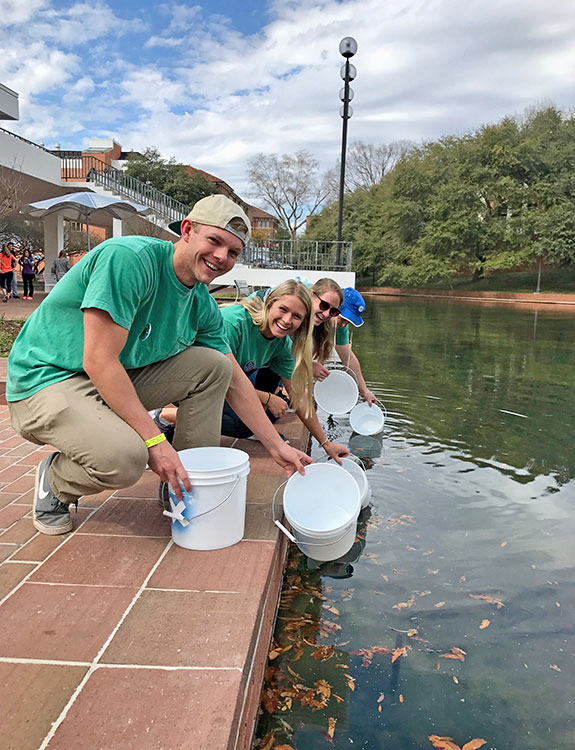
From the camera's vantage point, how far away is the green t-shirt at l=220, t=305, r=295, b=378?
3395 millimetres

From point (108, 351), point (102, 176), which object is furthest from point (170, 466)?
point (102, 176)

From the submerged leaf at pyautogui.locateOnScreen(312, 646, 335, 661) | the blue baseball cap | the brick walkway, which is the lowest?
the submerged leaf at pyautogui.locateOnScreen(312, 646, 335, 661)

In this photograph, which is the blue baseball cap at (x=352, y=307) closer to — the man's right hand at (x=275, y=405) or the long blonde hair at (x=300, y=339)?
the man's right hand at (x=275, y=405)

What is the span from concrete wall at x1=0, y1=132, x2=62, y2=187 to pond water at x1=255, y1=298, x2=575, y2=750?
13933mm

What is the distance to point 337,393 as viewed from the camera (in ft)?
18.8

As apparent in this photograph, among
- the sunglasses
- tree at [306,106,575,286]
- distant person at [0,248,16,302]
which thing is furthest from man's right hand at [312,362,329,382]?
tree at [306,106,575,286]

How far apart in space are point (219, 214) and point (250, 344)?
130 cm

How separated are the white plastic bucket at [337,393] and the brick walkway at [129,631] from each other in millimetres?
2784

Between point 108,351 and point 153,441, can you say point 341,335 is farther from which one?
point 108,351

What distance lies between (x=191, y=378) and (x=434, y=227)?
3796 centimetres

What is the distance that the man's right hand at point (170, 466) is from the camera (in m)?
2.18

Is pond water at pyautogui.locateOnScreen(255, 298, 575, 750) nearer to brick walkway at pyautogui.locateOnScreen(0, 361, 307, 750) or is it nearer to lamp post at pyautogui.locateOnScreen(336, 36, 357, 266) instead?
brick walkway at pyautogui.locateOnScreen(0, 361, 307, 750)

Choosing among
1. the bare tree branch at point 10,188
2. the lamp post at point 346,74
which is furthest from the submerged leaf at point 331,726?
the lamp post at point 346,74

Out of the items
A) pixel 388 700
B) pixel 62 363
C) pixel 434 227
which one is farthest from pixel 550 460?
pixel 434 227
